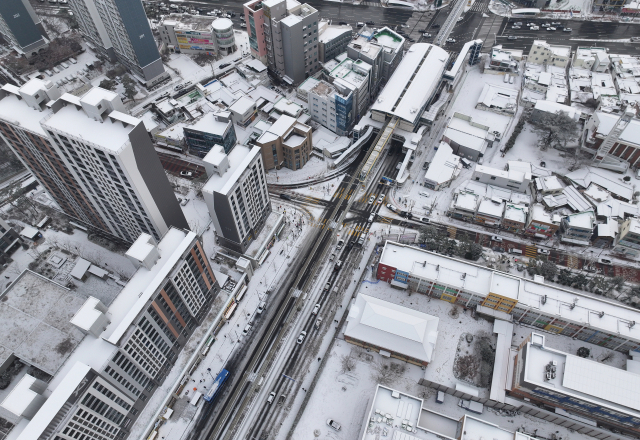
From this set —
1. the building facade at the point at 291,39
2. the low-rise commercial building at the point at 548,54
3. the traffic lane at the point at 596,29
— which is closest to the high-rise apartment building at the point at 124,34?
the building facade at the point at 291,39

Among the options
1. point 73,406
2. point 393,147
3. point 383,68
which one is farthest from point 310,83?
point 73,406

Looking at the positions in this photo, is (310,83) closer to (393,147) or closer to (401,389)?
(393,147)

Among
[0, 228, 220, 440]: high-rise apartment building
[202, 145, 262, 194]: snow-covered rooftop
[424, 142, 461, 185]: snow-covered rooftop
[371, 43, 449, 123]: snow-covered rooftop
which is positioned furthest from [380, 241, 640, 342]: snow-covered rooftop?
[371, 43, 449, 123]: snow-covered rooftop

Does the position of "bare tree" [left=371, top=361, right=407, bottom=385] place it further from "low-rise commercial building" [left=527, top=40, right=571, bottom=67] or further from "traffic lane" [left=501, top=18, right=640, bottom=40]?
"traffic lane" [left=501, top=18, right=640, bottom=40]

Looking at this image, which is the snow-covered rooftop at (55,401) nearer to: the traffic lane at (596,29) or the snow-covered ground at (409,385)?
the snow-covered ground at (409,385)

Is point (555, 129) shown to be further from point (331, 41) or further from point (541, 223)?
point (331, 41)
